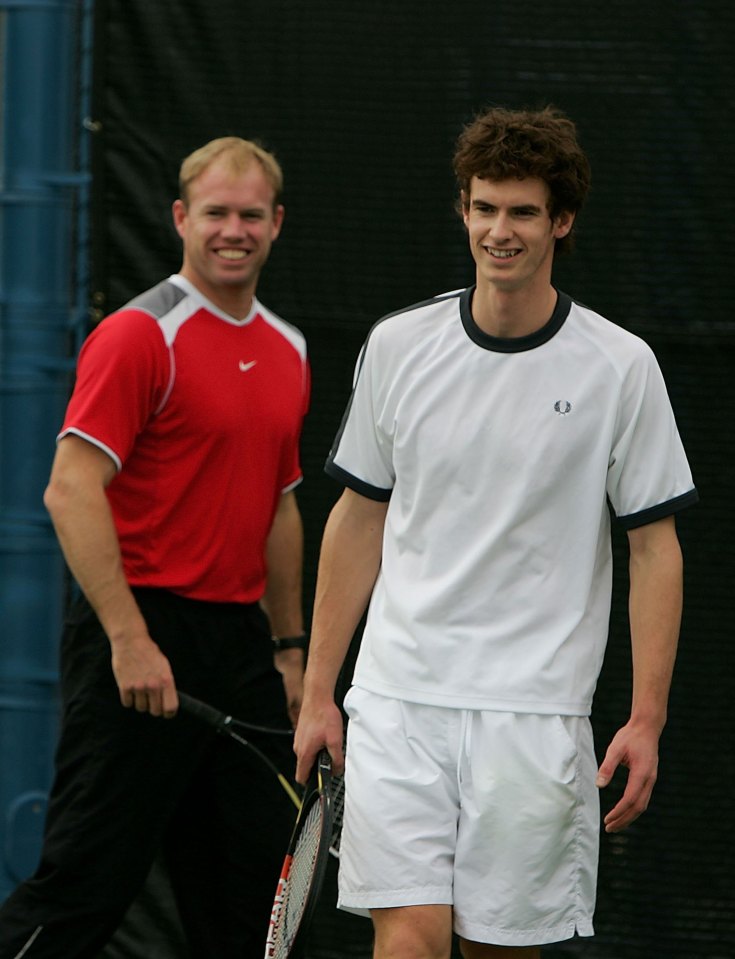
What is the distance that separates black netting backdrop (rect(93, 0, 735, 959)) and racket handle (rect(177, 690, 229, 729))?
3.28 feet

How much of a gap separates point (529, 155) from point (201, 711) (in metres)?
1.48

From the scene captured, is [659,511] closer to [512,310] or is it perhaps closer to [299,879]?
[512,310]

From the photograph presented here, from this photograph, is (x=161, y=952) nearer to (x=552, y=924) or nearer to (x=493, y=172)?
(x=552, y=924)

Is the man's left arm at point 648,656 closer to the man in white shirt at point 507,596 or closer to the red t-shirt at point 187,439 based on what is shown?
the man in white shirt at point 507,596

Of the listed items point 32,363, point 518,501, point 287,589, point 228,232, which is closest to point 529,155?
point 518,501

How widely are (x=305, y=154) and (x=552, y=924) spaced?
229 cm

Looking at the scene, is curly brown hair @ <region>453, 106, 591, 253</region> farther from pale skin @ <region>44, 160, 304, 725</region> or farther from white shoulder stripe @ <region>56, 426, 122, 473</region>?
white shoulder stripe @ <region>56, 426, 122, 473</region>

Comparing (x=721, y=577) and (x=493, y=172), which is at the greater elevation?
(x=493, y=172)

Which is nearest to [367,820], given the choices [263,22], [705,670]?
[705,670]

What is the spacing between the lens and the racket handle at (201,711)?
352 cm

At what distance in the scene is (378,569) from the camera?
10.5ft

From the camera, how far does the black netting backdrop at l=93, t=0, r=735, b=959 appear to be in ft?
13.7

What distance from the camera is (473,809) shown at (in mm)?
2887

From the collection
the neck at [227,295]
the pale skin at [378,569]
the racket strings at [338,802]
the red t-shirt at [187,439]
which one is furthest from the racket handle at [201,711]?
the neck at [227,295]
